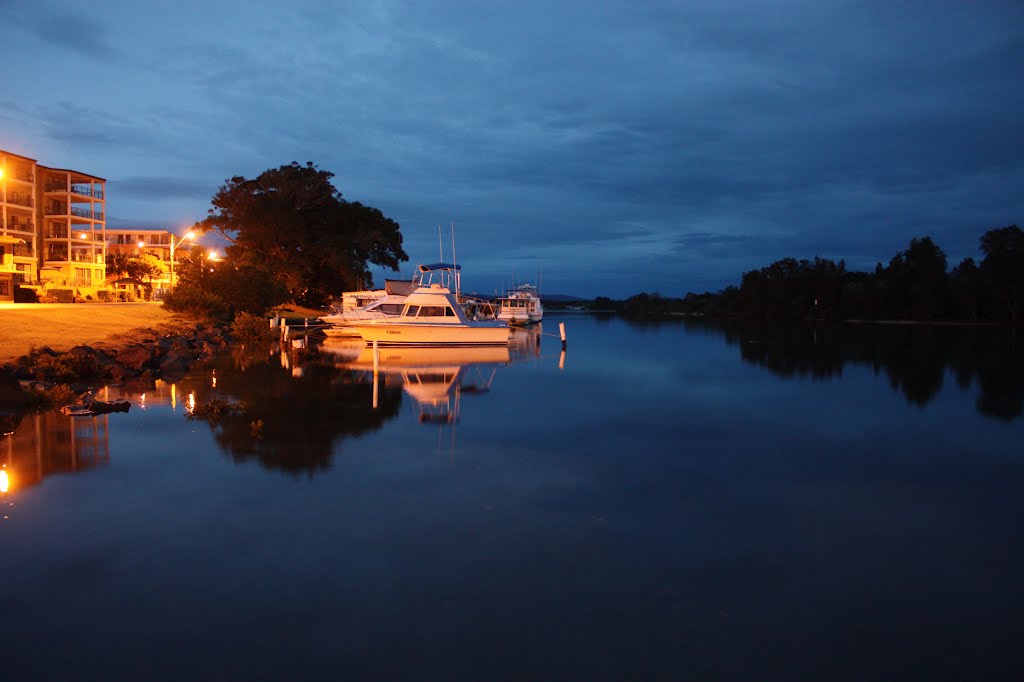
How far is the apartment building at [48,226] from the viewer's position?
2165 inches

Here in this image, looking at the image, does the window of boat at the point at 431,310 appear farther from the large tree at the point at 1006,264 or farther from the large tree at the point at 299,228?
the large tree at the point at 1006,264

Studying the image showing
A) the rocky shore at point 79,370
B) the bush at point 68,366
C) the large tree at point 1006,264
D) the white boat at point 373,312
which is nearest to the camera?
the rocky shore at point 79,370

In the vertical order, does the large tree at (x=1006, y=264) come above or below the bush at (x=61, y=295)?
above

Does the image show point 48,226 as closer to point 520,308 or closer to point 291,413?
point 520,308

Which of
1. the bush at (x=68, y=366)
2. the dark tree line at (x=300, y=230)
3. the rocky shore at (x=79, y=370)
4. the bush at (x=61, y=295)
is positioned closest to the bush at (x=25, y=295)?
the bush at (x=61, y=295)

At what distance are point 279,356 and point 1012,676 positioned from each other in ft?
87.6

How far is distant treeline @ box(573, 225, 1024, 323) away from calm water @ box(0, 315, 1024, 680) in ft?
221

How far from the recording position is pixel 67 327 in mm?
25891

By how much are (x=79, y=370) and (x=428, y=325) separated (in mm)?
16304

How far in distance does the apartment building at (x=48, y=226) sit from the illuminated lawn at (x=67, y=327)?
22361 millimetres

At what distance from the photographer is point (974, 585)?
6.59 meters

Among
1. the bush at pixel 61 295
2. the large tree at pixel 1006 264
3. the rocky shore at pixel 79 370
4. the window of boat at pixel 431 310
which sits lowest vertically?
the rocky shore at pixel 79 370

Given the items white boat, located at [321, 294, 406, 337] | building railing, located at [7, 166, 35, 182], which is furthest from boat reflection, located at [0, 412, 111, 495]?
building railing, located at [7, 166, 35, 182]

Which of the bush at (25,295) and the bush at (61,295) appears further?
the bush at (25,295)
